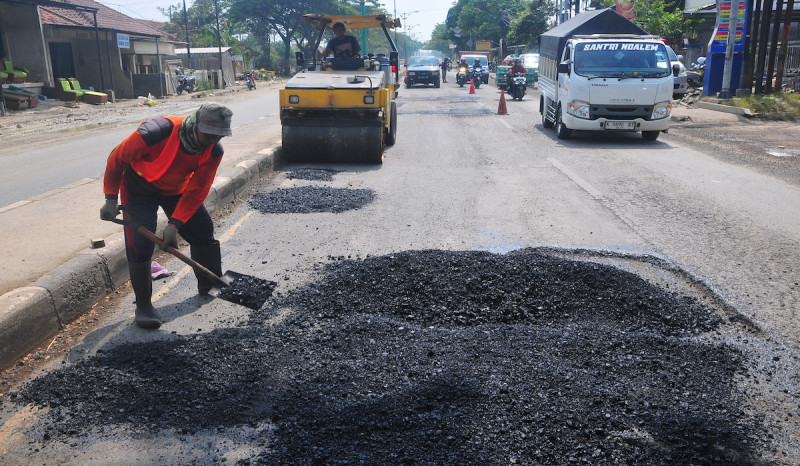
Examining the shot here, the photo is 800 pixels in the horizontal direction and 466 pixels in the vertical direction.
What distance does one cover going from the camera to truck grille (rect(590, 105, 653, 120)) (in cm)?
1271

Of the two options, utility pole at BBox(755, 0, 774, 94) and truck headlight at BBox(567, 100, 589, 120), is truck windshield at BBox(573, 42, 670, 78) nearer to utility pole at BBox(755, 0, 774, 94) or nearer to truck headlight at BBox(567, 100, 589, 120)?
truck headlight at BBox(567, 100, 589, 120)

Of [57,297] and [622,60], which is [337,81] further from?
[57,297]

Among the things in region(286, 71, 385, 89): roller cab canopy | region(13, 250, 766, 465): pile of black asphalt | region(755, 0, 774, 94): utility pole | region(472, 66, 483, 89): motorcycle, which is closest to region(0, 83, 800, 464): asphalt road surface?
region(13, 250, 766, 465): pile of black asphalt

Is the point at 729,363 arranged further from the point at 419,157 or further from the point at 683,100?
the point at 683,100

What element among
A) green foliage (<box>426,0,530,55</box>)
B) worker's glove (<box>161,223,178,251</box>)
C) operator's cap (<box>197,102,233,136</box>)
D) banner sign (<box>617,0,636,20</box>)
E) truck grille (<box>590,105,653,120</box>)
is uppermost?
green foliage (<box>426,0,530,55</box>)

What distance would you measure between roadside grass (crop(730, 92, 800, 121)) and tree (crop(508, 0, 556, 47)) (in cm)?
4124

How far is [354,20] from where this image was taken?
12438 mm

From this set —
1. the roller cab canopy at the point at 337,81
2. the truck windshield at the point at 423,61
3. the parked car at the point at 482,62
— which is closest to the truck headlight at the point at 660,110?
the roller cab canopy at the point at 337,81

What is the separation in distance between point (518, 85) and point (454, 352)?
23052mm

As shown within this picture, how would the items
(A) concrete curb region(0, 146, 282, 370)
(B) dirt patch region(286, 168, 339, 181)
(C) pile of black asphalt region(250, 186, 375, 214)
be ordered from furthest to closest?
(B) dirt patch region(286, 168, 339, 181) → (C) pile of black asphalt region(250, 186, 375, 214) → (A) concrete curb region(0, 146, 282, 370)

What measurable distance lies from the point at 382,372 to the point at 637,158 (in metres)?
9.12

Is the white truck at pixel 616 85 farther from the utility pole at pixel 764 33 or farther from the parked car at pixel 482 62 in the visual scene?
the parked car at pixel 482 62

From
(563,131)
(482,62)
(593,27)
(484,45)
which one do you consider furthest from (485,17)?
(563,131)

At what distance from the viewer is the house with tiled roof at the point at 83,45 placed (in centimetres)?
2555
